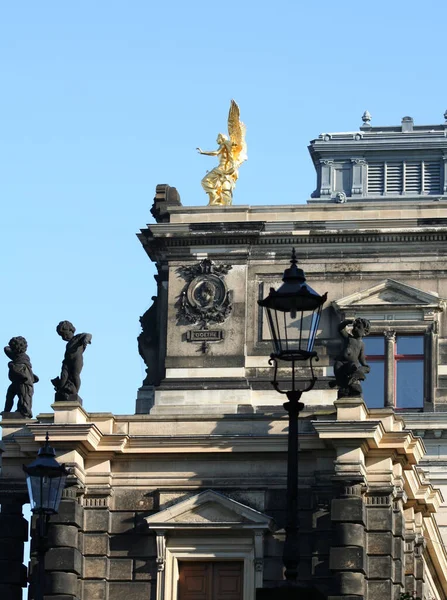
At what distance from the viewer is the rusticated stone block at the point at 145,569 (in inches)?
1893

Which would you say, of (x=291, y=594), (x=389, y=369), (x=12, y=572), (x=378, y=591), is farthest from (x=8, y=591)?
(x=291, y=594)

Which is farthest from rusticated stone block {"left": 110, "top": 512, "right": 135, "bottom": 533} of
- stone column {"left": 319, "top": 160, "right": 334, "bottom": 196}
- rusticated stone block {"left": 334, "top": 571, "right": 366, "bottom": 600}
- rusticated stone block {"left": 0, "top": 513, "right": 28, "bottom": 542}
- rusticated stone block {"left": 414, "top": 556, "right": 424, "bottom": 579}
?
stone column {"left": 319, "top": 160, "right": 334, "bottom": 196}

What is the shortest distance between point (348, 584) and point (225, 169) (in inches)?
787

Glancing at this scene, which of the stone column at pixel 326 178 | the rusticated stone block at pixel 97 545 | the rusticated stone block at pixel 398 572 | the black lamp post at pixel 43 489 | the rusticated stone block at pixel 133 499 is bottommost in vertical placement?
the black lamp post at pixel 43 489

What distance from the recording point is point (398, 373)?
61.2 m

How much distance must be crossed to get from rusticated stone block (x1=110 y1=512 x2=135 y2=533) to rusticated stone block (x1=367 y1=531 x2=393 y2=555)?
5.22 metres

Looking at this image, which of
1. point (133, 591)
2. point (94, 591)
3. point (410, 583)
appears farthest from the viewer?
point (410, 583)

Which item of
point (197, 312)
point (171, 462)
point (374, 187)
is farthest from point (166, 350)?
point (374, 187)

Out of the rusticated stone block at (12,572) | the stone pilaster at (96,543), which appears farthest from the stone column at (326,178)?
the rusticated stone block at (12,572)

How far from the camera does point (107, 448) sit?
48625mm

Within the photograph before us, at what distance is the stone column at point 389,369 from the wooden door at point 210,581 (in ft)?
44.7

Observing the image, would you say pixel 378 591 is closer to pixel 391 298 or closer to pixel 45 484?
pixel 45 484

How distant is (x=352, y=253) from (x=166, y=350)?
19.3 feet

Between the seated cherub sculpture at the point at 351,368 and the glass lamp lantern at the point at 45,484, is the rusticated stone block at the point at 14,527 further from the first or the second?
the glass lamp lantern at the point at 45,484
